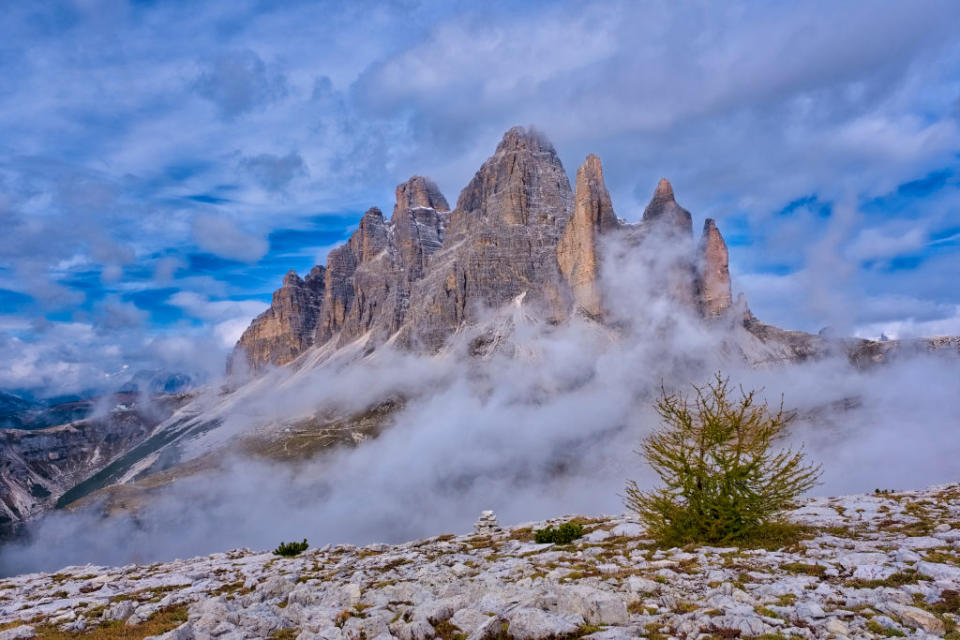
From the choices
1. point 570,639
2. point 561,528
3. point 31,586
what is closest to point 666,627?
point 570,639

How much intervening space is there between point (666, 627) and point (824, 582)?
6.66 meters

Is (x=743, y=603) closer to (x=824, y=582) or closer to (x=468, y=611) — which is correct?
(x=824, y=582)

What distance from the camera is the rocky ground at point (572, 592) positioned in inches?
531

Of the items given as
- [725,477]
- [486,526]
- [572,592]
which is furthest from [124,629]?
[486,526]

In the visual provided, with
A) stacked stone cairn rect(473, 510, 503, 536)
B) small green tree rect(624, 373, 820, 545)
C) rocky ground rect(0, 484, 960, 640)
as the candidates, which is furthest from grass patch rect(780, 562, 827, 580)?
stacked stone cairn rect(473, 510, 503, 536)

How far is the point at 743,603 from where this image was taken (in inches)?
581

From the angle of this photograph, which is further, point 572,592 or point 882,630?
point 572,592

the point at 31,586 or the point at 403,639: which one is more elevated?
the point at 403,639

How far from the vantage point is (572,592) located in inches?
599

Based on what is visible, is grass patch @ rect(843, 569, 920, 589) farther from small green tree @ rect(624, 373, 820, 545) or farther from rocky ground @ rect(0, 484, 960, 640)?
small green tree @ rect(624, 373, 820, 545)

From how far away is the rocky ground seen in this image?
13.5m

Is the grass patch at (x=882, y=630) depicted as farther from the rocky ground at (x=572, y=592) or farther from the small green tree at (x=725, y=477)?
the small green tree at (x=725, y=477)

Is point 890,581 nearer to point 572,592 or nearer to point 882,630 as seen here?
point 882,630

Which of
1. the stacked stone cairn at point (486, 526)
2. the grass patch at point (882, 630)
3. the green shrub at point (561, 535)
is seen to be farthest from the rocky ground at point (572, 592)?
the stacked stone cairn at point (486, 526)
